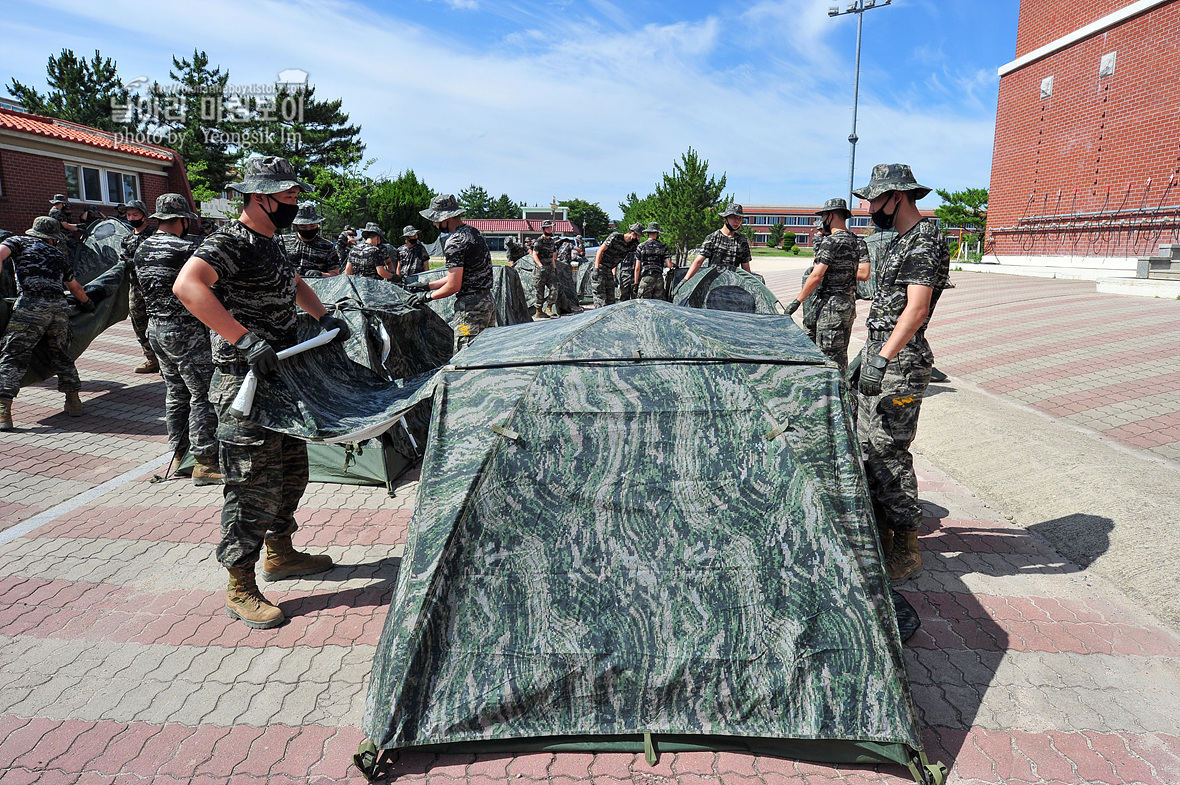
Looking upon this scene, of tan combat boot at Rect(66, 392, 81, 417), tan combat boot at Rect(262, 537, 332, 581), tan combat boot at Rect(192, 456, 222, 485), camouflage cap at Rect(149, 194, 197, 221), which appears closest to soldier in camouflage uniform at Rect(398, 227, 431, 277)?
tan combat boot at Rect(66, 392, 81, 417)

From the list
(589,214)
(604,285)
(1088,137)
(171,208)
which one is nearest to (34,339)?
(171,208)

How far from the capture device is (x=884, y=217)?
158 inches

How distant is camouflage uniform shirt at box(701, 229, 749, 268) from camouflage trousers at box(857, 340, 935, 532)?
16.7ft

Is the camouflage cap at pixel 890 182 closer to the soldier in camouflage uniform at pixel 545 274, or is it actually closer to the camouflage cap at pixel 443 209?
the camouflage cap at pixel 443 209

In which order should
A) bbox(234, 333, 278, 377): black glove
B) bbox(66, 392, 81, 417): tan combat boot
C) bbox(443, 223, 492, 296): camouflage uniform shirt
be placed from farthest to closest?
bbox(66, 392, 81, 417): tan combat boot < bbox(443, 223, 492, 296): camouflage uniform shirt < bbox(234, 333, 278, 377): black glove

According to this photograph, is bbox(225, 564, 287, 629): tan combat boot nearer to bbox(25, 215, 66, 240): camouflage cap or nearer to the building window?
bbox(25, 215, 66, 240): camouflage cap

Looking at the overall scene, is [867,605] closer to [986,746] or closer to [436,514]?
[986,746]

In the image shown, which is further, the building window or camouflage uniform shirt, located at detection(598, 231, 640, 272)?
the building window

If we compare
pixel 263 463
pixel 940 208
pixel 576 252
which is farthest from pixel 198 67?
pixel 940 208

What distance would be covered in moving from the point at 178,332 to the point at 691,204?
46502 mm

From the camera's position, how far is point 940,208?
172 ft

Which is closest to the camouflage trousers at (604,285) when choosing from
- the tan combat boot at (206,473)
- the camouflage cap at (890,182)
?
the tan combat boot at (206,473)

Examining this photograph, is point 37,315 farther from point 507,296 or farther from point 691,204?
point 691,204

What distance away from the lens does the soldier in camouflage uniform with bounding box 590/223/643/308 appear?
12727 mm
